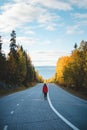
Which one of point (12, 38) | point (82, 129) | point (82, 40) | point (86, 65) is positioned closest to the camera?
point (82, 129)

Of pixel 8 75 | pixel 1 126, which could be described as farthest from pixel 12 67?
pixel 1 126

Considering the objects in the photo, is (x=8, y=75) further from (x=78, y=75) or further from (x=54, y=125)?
(x=54, y=125)

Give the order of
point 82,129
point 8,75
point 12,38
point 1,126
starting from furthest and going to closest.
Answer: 1. point 12,38
2. point 8,75
3. point 1,126
4. point 82,129

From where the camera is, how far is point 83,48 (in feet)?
234

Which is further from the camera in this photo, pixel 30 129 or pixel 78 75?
pixel 78 75

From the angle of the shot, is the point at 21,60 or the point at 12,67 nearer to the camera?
the point at 12,67

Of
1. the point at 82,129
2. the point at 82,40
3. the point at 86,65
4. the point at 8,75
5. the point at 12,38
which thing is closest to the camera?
the point at 82,129

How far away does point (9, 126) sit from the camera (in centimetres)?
1481

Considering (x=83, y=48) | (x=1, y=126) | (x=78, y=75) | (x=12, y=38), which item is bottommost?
(x=1, y=126)

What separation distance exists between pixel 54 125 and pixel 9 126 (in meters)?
1.89

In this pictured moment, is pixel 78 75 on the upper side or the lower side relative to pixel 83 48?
lower

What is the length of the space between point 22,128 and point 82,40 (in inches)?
2271

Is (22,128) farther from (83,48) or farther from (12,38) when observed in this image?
(12,38)

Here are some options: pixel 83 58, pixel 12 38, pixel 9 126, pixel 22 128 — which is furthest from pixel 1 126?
pixel 12 38
